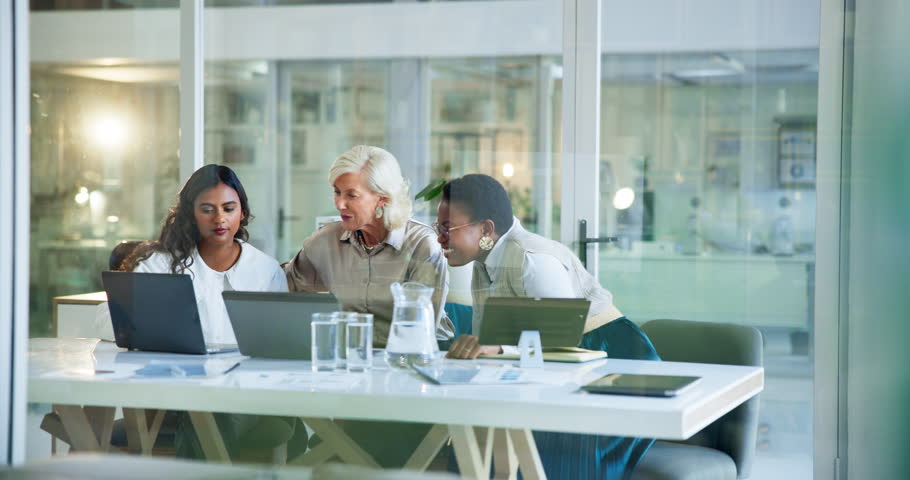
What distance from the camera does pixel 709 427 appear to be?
3172 mm

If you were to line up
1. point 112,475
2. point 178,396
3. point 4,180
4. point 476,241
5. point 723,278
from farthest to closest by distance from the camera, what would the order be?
point 723,278, point 476,241, point 178,396, point 4,180, point 112,475

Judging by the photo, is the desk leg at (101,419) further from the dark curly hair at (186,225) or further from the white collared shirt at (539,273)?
the white collared shirt at (539,273)

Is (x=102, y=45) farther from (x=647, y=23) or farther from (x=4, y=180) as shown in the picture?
(x=4, y=180)

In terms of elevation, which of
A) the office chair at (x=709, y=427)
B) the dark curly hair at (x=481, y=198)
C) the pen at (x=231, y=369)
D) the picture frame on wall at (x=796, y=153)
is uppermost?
the picture frame on wall at (x=796, y=153)

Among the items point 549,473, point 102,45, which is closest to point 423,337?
point 549,473

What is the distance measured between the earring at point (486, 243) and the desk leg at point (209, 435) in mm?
1228

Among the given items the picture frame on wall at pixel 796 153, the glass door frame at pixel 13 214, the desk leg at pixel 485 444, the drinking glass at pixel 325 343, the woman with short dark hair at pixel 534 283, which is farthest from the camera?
the picture frame on wall at pixel 796 153

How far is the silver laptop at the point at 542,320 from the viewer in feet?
9.07

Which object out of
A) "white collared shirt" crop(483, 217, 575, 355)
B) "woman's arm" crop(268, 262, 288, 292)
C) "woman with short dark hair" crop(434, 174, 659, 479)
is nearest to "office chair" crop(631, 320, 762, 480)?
"woman with short dark hair" crop(434, 174, 659, 479)

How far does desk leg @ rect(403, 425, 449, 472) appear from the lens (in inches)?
95.4

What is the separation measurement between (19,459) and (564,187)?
2890 mm

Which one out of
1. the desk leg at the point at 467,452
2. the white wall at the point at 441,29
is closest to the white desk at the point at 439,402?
the desk leg at the point at 467,452

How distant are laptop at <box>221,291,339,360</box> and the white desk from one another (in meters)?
0.15

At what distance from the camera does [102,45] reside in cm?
445
